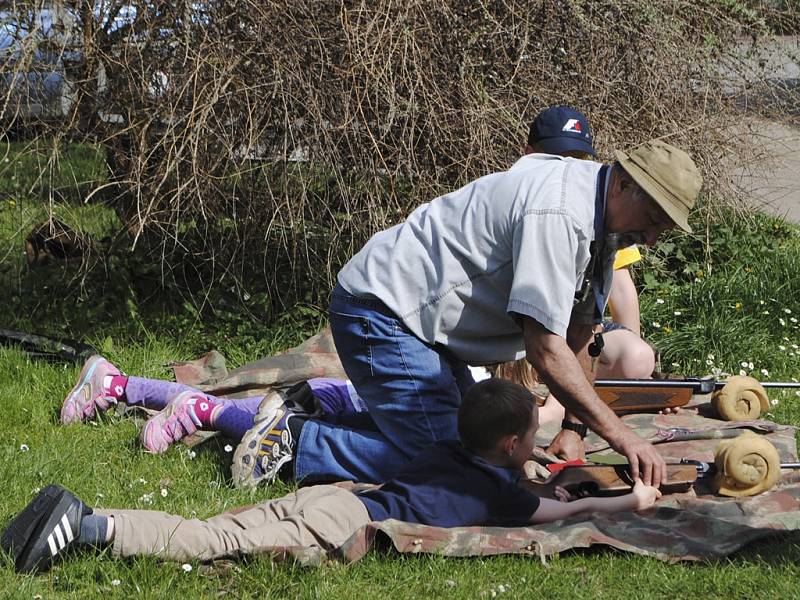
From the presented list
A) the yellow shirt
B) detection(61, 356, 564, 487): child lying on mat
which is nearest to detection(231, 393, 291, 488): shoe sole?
detection(61, 356, 564, 487): child lying on mat

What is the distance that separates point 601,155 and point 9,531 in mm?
3919

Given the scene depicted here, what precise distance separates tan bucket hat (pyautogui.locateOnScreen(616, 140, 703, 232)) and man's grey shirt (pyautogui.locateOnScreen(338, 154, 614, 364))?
0.63ft

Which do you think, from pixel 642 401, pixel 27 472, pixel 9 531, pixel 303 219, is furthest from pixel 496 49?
pixel 9 531

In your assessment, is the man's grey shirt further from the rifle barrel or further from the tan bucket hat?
the rifle barrel

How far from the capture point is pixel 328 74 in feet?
17.6

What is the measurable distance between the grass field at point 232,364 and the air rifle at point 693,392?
236mm

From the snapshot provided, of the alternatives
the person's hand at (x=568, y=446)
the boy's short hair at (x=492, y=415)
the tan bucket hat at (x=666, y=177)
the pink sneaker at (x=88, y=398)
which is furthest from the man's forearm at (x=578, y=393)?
the pink sneaker at (x=88, y=398)

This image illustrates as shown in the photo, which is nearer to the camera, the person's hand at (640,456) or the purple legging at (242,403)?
the person's hand at (640,456)

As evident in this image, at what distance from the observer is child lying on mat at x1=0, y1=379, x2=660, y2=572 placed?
3.14 metres

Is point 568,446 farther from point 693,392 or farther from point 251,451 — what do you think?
point 251,451

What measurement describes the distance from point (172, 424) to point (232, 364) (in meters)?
1.34

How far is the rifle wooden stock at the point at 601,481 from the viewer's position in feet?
12.5

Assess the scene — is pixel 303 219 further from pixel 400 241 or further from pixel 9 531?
pixel 9 531

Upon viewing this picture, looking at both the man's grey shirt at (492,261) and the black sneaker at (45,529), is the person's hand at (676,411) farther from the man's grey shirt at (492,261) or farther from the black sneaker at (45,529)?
the black sneaker at (45,529)
